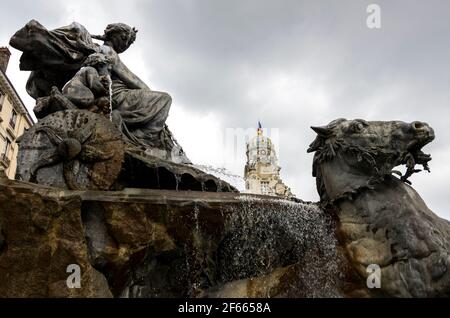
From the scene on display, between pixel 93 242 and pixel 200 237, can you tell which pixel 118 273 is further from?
pixel 200 237

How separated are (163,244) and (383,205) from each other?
2.63m

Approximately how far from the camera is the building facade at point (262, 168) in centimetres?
6062

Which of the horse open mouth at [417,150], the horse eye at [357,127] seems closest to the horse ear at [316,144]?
the horse eye at [357,127]

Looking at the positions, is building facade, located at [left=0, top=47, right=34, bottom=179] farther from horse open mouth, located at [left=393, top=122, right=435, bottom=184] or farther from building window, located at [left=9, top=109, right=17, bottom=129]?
horse open mouth, located at [left=393, top=122, right=435, bottom=184]

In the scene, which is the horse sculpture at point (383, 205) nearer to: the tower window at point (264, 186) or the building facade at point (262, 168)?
the building facade at point (262, 168)

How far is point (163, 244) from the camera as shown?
17.5ft

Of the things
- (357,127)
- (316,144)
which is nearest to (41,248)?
(316,144)

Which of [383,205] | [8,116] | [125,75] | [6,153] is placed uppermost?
→ [8,116]

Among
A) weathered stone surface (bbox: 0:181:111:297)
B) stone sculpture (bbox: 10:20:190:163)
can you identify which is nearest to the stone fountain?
weathered stone surface (bbox: 0:181:111:297)

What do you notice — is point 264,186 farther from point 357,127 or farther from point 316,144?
point 357,127

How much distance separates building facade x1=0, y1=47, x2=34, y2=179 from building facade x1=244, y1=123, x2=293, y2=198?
2762 centimetres

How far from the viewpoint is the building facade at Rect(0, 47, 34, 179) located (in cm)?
3850

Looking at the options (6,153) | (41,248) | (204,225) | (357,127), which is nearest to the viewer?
(41,248)
